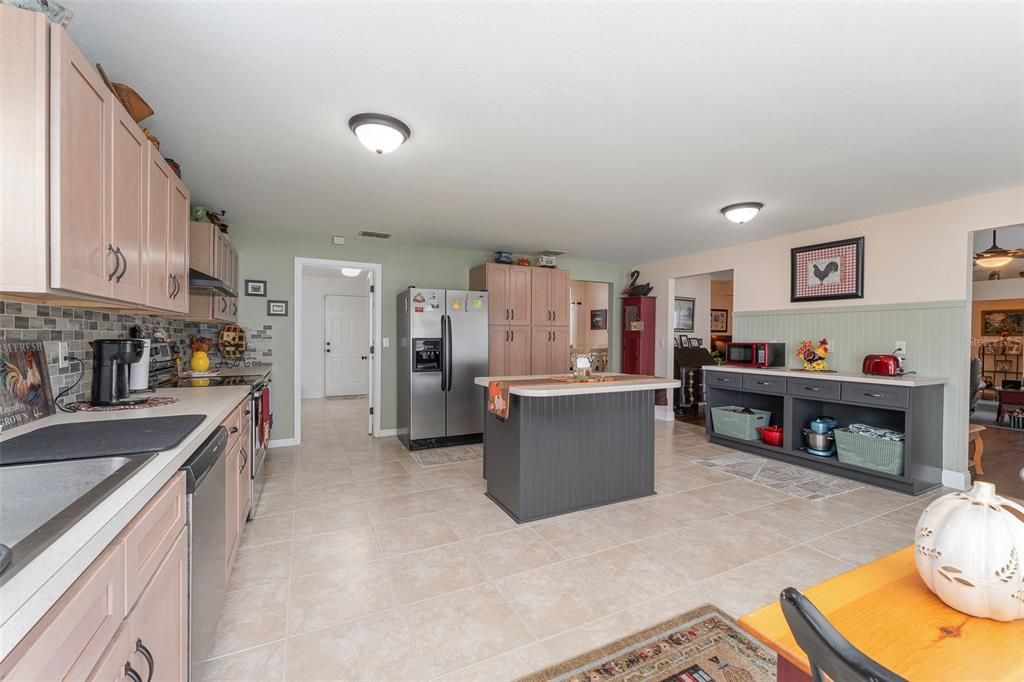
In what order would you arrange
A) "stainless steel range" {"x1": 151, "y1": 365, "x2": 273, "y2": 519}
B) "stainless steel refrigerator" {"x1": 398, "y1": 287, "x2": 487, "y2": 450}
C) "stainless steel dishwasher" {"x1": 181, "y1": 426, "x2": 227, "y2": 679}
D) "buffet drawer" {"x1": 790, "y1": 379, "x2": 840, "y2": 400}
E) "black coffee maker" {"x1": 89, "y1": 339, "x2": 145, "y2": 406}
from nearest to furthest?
"stainless steel dishwasher" {"x1": 181, "y1": 426, "x2": 227, "y2": 679}
"black coffee maker" {"x1": 89, "y1": 339, "x2": 145, "y2": 406}
"stainless steel range" {"x1": 151, "y1": 365, "x2": 273, "y2": 519}
"buffet drawer" {"x1": 790, "y1": 379, "x2": 840, "y2": 400}
"stainless steel refrigerator" {"x1": 398, "y1": 287, "x2": 487, "y2": 450}

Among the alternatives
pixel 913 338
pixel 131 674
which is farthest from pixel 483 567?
pixel 913 338

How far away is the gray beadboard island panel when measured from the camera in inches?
114

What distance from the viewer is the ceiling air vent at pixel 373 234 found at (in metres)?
4.70

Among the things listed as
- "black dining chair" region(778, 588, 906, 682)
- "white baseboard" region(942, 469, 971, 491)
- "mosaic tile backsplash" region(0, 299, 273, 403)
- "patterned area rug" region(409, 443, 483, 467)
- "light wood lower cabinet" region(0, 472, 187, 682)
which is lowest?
"patterned area rug" region(409, 443, 483, 467)

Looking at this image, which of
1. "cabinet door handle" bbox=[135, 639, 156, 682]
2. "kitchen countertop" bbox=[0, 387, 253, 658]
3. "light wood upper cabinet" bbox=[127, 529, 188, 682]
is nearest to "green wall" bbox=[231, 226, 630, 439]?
"kitchen countertop" bbox=[0, 387, 253, 658]

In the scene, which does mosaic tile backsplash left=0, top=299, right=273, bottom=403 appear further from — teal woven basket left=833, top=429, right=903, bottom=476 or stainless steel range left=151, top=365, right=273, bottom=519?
teal woven basket left=833, top=429, right=903, bottom=476

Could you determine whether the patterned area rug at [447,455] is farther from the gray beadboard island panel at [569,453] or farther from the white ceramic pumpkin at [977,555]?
the white ceramic pumpkin at [977,555]

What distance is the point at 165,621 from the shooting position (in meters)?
1.18

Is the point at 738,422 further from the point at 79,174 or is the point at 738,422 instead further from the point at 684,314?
the point at 79,174

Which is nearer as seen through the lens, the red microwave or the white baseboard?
the white baseboard

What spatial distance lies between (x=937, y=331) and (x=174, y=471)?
5.22m

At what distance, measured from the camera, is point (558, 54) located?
69.8 inches

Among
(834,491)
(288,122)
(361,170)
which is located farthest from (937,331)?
(288,122)

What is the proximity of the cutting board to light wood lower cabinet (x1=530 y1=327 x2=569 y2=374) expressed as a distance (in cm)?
414
